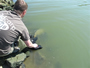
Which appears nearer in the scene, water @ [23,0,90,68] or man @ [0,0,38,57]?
man @ [0,0,38,57]

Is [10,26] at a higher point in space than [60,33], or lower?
higher

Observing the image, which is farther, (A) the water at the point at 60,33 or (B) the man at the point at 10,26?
(A) the water at the point at 60,33

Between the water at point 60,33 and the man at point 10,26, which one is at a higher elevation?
the man at point 10,26

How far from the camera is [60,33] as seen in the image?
4.04 metres

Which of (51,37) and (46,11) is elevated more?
(46,11)

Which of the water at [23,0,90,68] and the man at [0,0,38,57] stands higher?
the man at [0,0,38,57]

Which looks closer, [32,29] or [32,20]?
[32,29]

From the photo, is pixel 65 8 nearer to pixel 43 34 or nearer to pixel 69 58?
Result: pixel 43 34

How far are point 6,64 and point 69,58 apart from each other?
179 cm

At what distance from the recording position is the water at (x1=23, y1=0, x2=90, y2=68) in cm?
291

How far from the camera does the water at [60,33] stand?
2.91 metres

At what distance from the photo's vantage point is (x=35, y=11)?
591cm

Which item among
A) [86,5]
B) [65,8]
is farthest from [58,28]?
[86,5]

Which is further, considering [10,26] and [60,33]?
[60,33]
